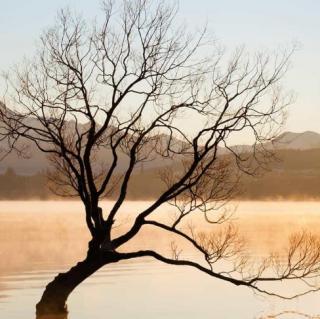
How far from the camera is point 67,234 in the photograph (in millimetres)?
84250

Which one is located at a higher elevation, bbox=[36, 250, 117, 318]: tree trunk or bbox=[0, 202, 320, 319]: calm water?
bbox=[36, 250, 117, 318]: tree trunk

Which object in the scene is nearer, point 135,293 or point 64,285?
point 64,285

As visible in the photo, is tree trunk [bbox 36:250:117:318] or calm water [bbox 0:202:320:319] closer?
tree trunk [bbox 36:250:117:318]

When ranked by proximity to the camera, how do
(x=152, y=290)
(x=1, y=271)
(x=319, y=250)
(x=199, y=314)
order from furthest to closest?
(x=1, y=271), (x=152, y=290), (x=199, y=314), (x=319, y=250)

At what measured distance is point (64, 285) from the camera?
21719 mm

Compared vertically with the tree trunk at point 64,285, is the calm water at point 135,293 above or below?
below

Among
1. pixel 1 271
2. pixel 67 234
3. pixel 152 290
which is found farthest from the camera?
pixel 67 234

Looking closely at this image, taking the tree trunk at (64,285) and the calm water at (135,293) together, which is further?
the calm water at (135,293)

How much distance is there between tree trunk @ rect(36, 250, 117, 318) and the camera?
2162 cm

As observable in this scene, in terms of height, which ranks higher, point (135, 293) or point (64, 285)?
point (64, 285)

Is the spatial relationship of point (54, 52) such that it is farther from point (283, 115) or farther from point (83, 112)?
point (283, 115)

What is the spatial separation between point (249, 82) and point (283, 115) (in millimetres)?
1172

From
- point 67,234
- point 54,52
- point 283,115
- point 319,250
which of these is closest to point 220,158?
point 283,115

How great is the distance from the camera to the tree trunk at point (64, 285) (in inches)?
851
